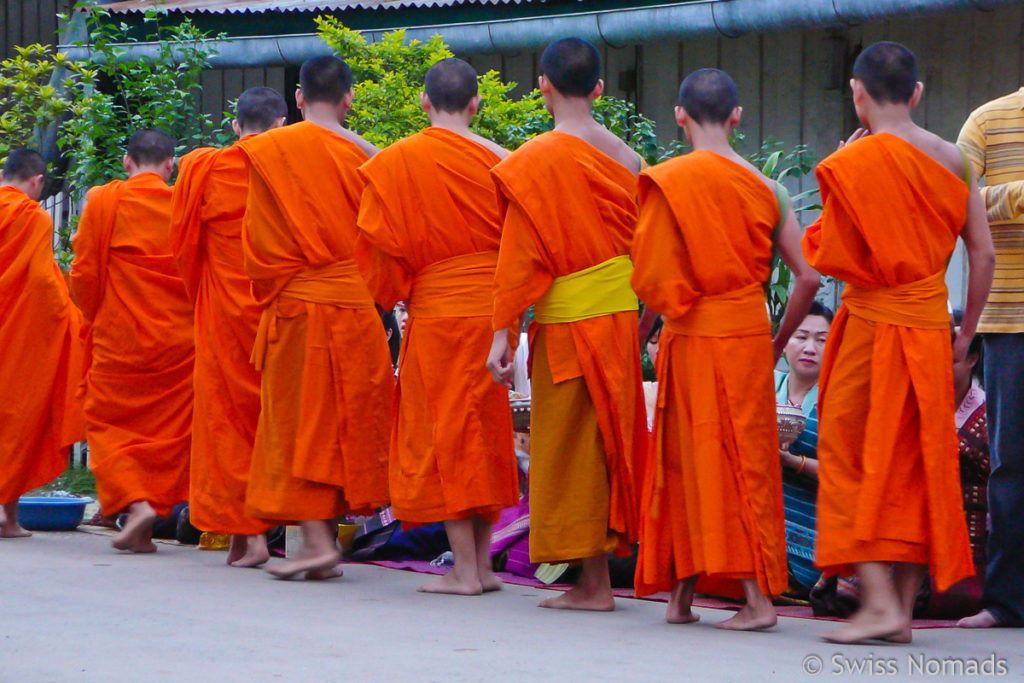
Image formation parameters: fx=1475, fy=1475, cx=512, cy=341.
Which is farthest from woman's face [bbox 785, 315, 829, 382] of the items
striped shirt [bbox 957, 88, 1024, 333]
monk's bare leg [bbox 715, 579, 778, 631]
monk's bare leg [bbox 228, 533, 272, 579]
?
monk's bare leg [bbox 228, 533, 272, 579]

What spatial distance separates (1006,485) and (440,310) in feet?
6.92

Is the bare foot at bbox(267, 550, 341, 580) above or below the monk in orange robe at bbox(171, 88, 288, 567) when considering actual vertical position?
below

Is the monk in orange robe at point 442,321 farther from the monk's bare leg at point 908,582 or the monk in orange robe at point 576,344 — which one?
the monk's bare leg at point 908,582

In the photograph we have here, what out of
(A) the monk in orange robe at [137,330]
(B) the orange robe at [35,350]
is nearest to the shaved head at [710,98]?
(A) the monk in orange robe at [137,330]

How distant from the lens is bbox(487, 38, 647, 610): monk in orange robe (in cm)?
508

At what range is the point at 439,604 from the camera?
528cm

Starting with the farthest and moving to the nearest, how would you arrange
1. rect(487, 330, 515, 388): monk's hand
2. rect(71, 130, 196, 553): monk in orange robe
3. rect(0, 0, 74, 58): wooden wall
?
rect(0, 0, 74, 58): wooden wall, rect(71, 130, 196, 553): monk in orange robe, rect(487, 330, 515, 388): monk's hand

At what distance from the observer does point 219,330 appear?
6.36 meters

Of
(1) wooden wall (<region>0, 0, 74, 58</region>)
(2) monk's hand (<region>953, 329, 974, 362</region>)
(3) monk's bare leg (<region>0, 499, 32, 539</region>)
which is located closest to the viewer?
(2) monk's hand (<region>953, 329, 974, 362</region>)

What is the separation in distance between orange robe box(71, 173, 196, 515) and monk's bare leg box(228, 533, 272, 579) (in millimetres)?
752

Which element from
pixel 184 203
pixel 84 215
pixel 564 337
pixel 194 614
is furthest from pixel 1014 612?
pixel 84 215

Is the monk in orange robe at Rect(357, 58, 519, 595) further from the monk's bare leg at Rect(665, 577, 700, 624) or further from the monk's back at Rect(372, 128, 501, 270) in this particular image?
the monk's bare leg at Rect(665, 577, 700, 624)

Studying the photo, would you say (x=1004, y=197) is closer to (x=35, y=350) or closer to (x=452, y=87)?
(x=452, y=87)

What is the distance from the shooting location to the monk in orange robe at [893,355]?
4.41 metres
